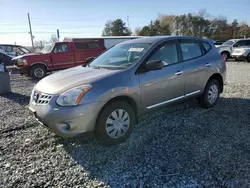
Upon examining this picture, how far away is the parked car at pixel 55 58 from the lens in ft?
32.3

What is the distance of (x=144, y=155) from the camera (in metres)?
3.01

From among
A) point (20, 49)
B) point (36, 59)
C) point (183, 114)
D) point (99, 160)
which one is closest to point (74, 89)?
point (99, 160)

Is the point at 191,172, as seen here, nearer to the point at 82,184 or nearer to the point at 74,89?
the point at 82,184

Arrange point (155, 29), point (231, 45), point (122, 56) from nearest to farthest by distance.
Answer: point (122, 56)
point (231, 45)
point (155, 29)

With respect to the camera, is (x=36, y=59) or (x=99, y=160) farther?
(x=36, y=59)

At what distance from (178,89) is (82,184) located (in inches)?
100

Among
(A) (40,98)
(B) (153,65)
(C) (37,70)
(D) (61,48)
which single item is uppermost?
(D) (61,48)

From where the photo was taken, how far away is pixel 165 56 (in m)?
3.95

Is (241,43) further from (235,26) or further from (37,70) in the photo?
(235,26)

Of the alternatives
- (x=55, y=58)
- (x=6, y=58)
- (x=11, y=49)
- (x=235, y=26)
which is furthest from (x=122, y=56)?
(x=235, y=26)

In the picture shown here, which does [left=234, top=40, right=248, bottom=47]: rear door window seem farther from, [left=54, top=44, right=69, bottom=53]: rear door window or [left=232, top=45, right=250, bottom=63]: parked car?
[left=54, top=44, right=69, bottom=53]: rear door window

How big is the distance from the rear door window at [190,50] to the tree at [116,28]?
162ft

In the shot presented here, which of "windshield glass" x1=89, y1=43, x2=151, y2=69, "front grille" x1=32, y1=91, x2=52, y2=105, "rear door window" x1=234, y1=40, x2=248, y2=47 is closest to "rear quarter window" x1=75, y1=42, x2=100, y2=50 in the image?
"windshield glass" x1=89, y1=43, x2=151, y2=69

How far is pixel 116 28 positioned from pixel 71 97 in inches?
2064
